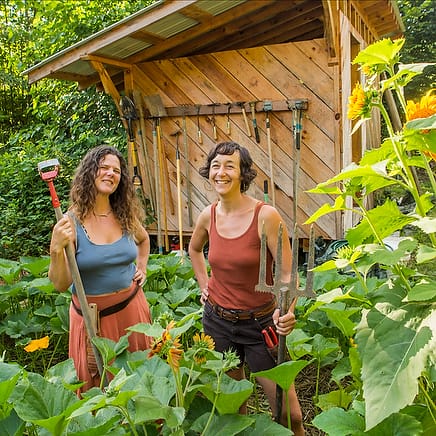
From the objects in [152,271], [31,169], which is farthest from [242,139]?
[31,169]

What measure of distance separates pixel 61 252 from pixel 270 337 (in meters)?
0.97

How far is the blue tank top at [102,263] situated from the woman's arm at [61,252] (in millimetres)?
77

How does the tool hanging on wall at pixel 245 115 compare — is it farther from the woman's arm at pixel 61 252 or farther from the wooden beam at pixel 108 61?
the woman's arm at pixel 61 252

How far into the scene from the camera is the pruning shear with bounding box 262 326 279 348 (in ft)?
7.34

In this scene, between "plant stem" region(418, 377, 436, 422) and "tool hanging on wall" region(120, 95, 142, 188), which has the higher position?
"tool hanging on wall" region(120, 95, 142, 188)

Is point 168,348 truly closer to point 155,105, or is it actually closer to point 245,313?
point 245,313

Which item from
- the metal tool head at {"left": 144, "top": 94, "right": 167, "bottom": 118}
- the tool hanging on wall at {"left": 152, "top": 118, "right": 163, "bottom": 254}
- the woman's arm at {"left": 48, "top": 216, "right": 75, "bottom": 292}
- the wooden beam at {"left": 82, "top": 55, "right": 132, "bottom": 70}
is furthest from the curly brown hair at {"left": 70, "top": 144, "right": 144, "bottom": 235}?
the metal tool head at {"left": 144, "top": 94, "right": 167, "bottom": 118}

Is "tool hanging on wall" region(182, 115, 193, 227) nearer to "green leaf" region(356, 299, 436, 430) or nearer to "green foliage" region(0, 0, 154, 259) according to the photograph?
"green foliage" region(0, 0, 154, 259)

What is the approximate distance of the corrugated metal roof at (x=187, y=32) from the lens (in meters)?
5.61

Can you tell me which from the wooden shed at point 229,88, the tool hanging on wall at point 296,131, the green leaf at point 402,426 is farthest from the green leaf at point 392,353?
the tool hanging on wall at point 296,131

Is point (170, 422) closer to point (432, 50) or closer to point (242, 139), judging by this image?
point (242, 139)

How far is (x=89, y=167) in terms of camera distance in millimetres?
2756

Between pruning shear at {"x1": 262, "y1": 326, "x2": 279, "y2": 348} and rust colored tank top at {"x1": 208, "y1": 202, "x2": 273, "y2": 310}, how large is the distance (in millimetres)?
123

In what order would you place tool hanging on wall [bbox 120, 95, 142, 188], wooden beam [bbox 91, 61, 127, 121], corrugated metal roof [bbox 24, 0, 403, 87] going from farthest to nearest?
tool hanging on wall [bbox 120, 95, 142, 188], wooden beam [bbox 91, 61, 127, 121], corrugated metal roof [bbox 24, 0, 403, 87]
